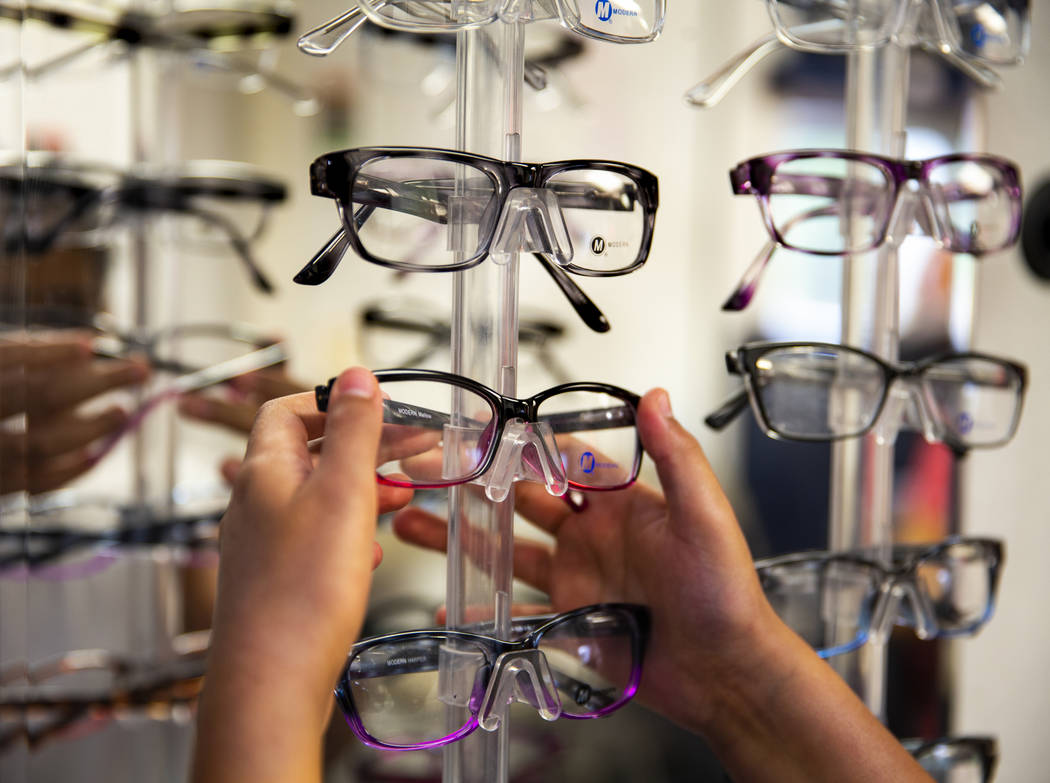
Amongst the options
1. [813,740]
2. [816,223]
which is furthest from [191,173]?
[813,740]

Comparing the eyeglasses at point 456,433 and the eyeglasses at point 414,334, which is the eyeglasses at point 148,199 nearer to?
the eyeglasses at point 414,334

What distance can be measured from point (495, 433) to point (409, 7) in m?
0.23

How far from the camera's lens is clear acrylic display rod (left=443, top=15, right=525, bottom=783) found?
0.47 m

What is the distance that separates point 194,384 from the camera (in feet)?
2.82

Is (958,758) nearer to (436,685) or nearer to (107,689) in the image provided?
(436,685)

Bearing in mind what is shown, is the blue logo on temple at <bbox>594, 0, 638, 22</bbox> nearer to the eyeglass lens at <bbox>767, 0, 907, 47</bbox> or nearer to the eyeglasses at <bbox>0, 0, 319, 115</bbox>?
the eyeglass lens at <bbox>767, 0, 907, 47</bbox>

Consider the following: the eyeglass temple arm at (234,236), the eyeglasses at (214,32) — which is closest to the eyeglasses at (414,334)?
the eyeglass temple arm at (234,236)

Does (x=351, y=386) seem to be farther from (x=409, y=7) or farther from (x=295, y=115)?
(x=295, y=115)

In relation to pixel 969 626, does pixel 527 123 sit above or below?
above

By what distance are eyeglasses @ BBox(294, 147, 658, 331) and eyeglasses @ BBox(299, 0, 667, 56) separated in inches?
2.6

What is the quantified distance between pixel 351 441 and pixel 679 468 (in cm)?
24

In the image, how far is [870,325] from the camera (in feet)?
2.28

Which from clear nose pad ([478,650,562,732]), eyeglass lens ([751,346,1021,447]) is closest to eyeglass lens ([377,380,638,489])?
clear nose pad ([478,650,562,732])

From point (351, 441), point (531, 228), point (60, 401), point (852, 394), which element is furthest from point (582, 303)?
point (60, 401)
